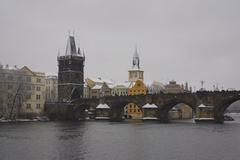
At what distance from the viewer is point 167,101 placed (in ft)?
308

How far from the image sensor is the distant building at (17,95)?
88875mm

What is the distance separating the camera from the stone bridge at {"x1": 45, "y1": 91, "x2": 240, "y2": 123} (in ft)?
275

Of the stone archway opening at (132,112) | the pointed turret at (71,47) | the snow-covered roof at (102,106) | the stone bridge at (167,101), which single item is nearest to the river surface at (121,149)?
the stone bridge at (167,101)

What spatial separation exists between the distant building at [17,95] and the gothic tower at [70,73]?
460 inches

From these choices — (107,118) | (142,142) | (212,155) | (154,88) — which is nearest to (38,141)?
(142,142)

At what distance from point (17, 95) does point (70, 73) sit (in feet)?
100

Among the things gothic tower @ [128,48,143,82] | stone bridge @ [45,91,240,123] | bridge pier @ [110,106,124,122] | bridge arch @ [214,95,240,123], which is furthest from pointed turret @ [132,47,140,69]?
bridge arch @ [214,95,240,123]

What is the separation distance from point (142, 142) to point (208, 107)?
42.8m

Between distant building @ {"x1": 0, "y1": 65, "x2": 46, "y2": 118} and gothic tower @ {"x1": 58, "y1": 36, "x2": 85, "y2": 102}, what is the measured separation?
38.4ft

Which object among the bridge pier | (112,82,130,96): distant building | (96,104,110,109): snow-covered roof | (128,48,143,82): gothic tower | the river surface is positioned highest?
(128,48,143,82): gothic tower

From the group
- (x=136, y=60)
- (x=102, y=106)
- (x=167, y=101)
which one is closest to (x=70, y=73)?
(x=102, y=106)

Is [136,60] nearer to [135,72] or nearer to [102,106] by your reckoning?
[135,72]

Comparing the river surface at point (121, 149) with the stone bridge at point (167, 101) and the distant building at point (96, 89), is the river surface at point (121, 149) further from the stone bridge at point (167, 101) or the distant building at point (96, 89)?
the distant building at point (96, 89)

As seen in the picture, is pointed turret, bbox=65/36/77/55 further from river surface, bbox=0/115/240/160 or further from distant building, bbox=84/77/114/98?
river surface, bbox=0/115/240/160
